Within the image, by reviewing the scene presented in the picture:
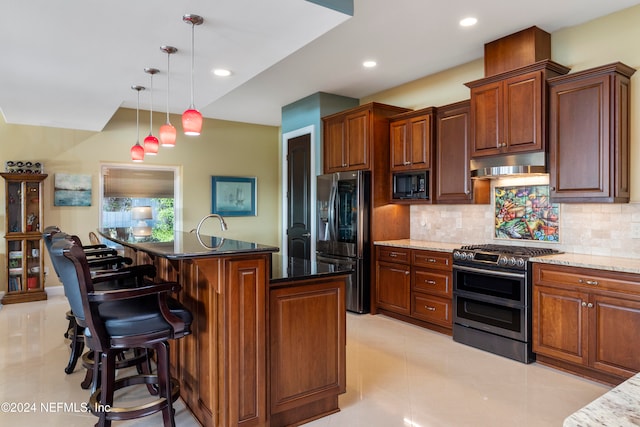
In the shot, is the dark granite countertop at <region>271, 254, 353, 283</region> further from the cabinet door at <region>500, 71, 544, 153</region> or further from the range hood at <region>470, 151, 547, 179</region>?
the cabinet door at <region>500, 71, 544, 153</region>

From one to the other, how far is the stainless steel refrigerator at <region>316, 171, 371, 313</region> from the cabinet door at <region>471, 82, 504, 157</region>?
53.7 inches

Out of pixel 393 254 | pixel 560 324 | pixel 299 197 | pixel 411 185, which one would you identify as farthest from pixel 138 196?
pixel 560 324

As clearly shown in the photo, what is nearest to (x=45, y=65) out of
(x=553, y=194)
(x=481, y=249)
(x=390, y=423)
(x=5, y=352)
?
(x=5, y=352)

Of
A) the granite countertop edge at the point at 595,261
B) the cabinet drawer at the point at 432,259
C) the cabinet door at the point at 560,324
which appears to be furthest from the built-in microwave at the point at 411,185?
the cabinet door at the point at 560,324

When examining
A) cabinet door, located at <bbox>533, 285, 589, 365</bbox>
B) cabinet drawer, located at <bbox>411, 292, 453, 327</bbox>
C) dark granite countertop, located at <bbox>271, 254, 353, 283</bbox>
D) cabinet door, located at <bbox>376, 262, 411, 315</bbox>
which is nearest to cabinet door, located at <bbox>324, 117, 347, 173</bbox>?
cabinet door, located at <bbox>376, 262, 411, 315</bbox>

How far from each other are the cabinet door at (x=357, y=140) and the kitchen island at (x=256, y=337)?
2.46 meters

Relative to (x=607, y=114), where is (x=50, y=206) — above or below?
below

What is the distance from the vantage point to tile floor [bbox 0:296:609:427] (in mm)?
2436

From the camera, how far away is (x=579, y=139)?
10.5 feet

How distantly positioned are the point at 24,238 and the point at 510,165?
20.0 ft

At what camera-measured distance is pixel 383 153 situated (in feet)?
15.9

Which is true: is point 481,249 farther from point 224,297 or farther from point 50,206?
point 50,206

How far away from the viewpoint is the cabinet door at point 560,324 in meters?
2.97

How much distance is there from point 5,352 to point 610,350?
16.4ft
